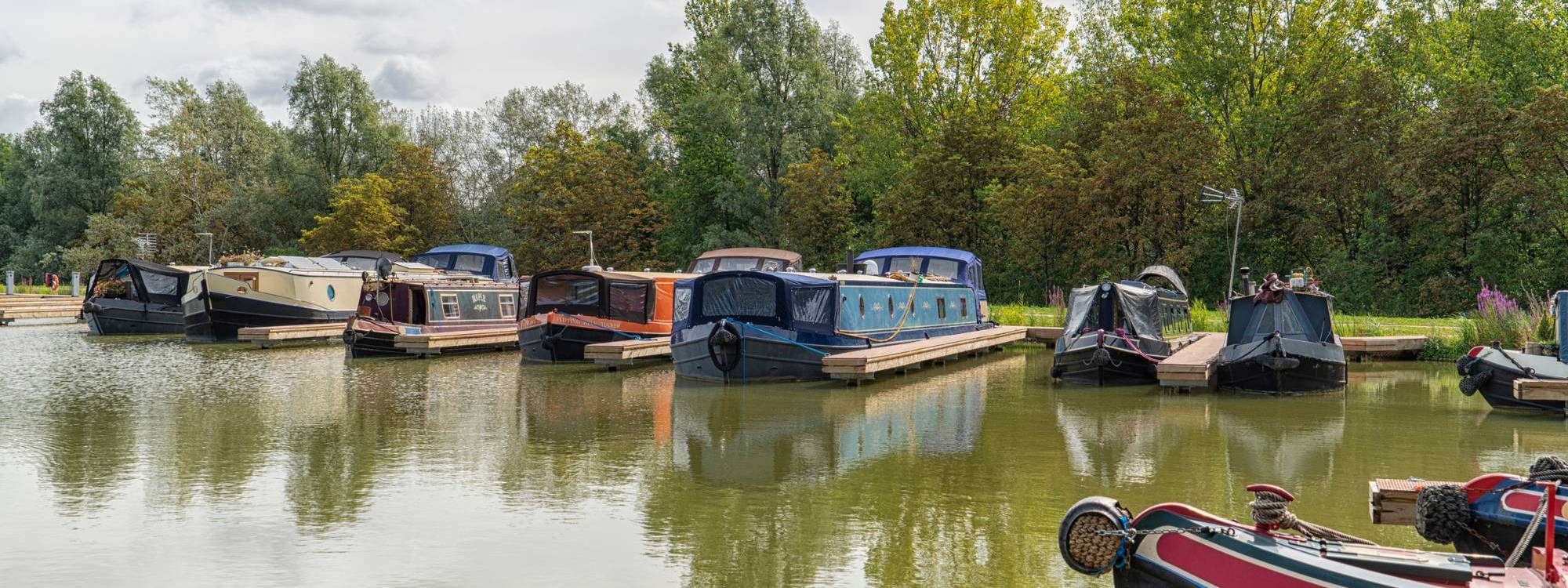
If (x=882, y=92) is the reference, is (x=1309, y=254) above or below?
below

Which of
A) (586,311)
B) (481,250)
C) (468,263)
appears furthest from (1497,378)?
(468,263)

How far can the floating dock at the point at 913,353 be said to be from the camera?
1733 centimetres

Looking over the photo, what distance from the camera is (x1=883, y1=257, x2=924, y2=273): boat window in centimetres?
2616

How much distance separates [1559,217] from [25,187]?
70088 mm

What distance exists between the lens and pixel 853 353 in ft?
58.6

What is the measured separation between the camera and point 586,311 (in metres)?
22.2

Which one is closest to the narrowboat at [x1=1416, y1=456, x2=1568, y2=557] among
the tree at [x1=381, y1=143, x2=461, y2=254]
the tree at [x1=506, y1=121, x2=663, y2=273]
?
the tree at [x1=506, y1=121, x2=663, y2=273]

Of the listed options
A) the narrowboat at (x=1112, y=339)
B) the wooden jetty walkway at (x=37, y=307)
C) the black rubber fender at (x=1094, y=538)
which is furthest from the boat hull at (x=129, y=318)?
the black rubber fender at (x=1094, y=538)

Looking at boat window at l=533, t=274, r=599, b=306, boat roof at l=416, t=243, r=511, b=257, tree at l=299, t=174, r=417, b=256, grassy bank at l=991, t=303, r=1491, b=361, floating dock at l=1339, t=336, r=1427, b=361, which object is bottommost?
floating dock at l=1339, t=336, r=1427, b=361

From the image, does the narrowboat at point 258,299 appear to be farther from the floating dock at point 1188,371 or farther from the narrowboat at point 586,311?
the floating dock at point 1188,371

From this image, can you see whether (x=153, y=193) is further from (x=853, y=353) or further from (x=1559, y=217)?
(x=1559, y=217)

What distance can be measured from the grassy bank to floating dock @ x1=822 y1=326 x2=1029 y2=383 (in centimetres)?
338

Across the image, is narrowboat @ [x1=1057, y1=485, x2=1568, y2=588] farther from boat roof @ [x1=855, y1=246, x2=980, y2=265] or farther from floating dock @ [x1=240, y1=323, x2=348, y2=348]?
floating dock @ [x1=240, y1=323, x2=348, y2=348]

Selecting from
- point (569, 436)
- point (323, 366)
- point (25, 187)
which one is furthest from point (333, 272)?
point (25, 187)
